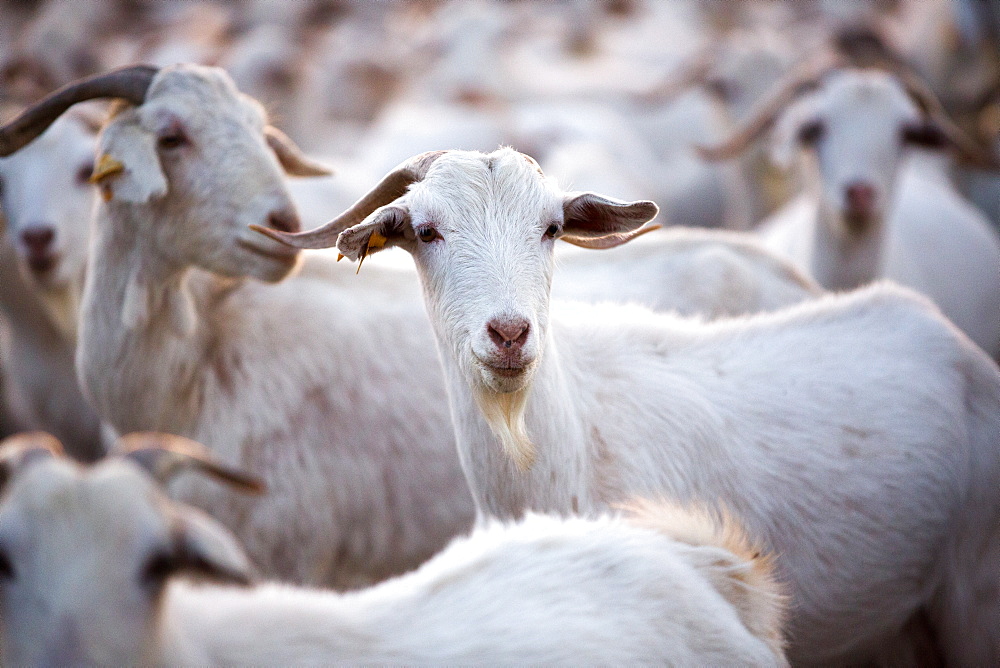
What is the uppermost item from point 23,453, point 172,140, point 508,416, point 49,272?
point 23,453

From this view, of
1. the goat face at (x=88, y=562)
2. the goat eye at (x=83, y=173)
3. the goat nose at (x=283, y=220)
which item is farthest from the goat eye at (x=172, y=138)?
the goat face at (x=88, y=562)

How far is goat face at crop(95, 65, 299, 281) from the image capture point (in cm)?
337

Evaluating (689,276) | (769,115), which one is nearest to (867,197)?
(769,115)

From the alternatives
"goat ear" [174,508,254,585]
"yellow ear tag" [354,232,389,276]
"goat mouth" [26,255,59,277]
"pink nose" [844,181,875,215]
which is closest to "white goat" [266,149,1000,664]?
"yellow ear tag" [354,232,389,276]

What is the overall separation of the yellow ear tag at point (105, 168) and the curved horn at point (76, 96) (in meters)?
0.26

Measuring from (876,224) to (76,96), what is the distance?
3.99 m

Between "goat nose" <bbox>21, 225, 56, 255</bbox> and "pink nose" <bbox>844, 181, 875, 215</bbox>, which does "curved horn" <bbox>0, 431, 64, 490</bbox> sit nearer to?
"goat nose" <bbox>21, 225, 56, 255</bbox>

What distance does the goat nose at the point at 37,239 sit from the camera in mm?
4398

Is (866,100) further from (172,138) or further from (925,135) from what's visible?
(172,138)

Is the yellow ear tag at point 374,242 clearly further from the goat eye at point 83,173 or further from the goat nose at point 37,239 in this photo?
the goat eye at point 83,173

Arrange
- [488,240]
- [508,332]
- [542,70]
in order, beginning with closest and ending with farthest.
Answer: [508,332], [488,240], [542,70]

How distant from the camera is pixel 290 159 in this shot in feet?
12.9

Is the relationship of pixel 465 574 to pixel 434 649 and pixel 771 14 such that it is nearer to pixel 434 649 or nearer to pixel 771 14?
pixel 434 649

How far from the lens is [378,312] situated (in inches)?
159
